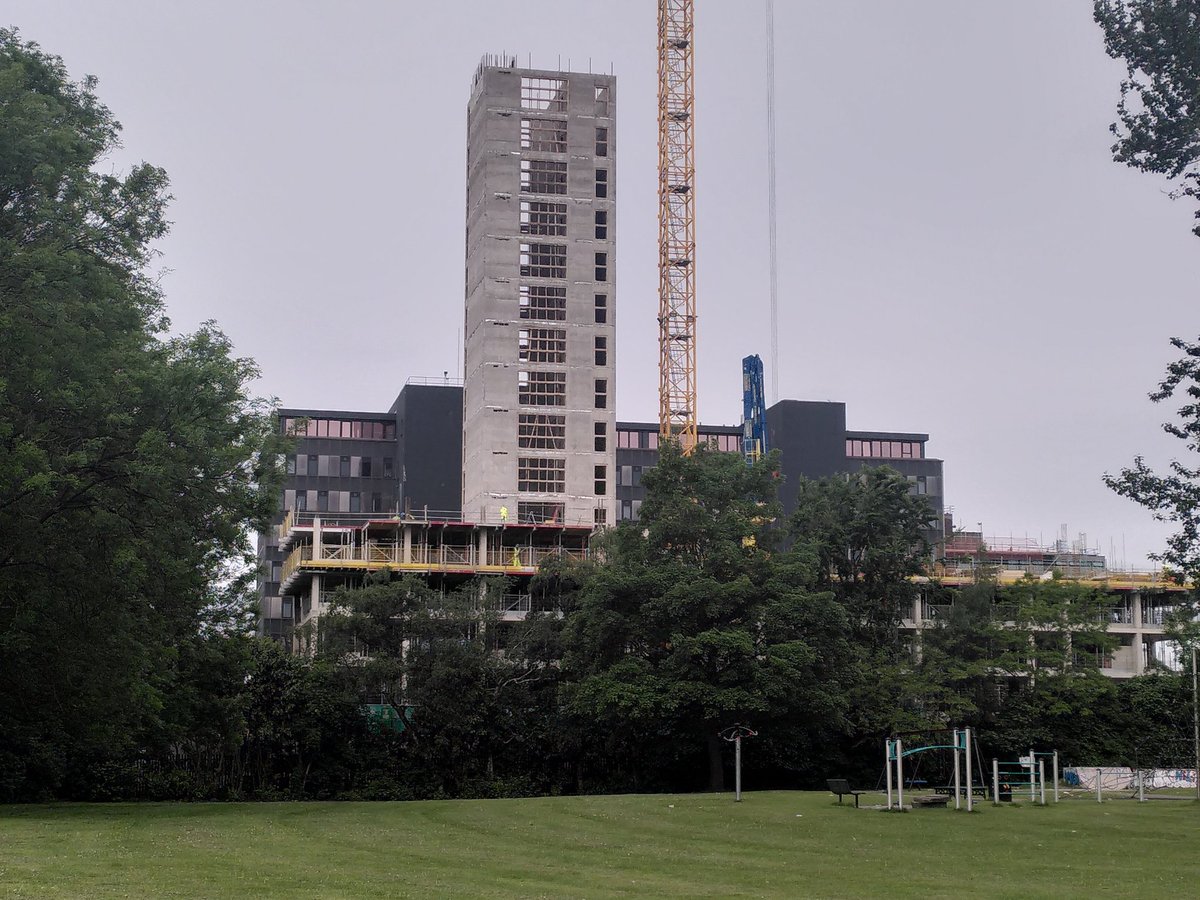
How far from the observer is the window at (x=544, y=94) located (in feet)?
441

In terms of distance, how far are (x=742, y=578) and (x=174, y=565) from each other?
34.8 meters

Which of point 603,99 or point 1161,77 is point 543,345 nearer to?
point 603,99

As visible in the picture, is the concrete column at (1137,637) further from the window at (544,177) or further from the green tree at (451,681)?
the window at (544,177)

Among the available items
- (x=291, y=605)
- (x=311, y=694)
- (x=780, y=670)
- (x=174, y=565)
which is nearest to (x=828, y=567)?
(x=780, y=670)

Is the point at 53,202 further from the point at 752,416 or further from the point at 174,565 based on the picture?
the point at 752,416

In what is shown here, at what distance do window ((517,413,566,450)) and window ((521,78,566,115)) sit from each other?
2865cm

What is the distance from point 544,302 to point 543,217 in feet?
25.7

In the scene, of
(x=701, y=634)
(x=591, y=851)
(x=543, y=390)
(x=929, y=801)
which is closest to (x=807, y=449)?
(x=543, y=390)

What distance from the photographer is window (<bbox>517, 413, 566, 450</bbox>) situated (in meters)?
129

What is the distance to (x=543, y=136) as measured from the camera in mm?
133500

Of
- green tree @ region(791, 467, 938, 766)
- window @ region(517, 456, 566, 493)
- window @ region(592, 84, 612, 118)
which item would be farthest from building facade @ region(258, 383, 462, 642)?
green tree @ region(791, 467, 938, 766)

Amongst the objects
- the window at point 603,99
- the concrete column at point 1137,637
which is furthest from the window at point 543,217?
the concrete column at point 1137,637

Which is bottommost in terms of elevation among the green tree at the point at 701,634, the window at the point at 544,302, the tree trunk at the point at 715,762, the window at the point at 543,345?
the tree trunk at the point at 715,762

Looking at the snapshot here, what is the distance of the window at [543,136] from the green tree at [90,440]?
9000 cm
